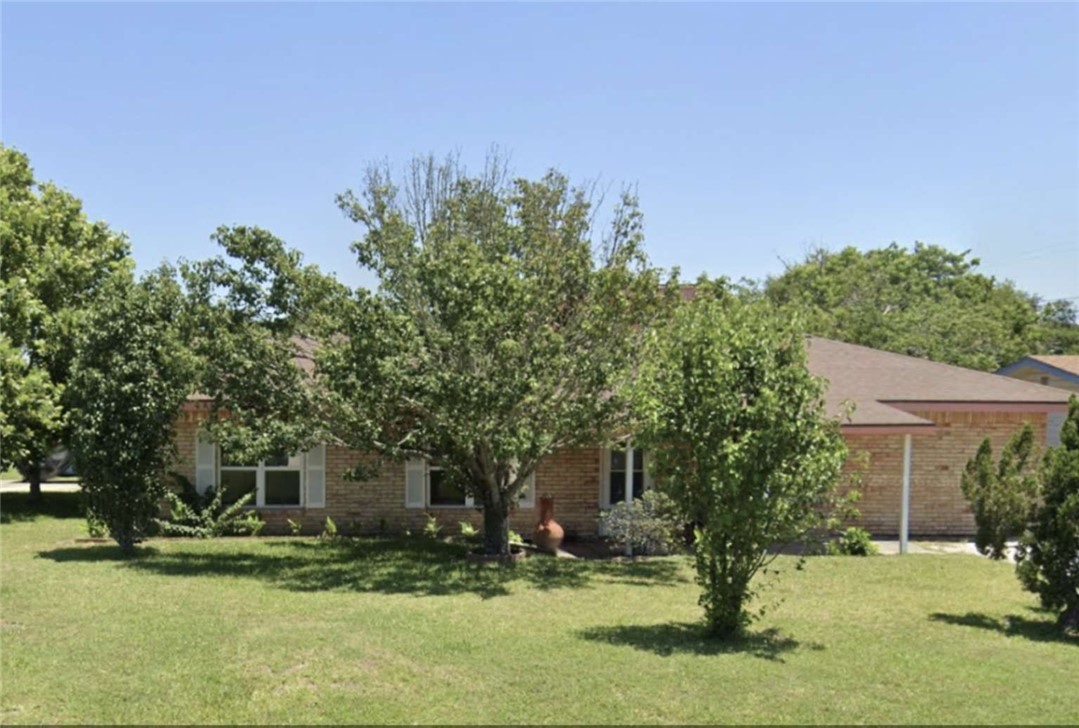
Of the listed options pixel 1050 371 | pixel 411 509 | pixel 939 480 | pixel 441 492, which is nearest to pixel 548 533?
pixel 441 492

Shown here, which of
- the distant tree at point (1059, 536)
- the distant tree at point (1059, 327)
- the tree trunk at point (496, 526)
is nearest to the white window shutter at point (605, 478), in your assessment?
the tree trunk at point (496, 526)

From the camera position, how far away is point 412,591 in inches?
466

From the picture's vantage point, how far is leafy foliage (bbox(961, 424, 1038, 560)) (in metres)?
10.7

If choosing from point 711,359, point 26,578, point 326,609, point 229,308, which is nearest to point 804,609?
point 711,359

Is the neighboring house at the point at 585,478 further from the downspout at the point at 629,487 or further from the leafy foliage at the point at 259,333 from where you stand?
the leafy foliage at the point at 259,333

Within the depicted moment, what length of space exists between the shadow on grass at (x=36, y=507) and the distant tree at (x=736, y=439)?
14.2 m

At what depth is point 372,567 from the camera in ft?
44.8

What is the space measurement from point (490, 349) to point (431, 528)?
568 cm

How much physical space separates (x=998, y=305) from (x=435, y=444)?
43.2 metres

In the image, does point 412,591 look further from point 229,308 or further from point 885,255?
point 885,255

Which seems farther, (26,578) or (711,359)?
(26,578)

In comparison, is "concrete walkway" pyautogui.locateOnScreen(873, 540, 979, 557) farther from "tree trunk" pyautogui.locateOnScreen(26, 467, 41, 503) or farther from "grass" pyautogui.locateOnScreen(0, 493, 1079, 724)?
"tree trunk" pyautogui.locateOnScreen(26, 467, 41, 503)

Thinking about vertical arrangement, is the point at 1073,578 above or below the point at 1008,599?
above

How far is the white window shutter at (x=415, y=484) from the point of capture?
1758 centimetres
